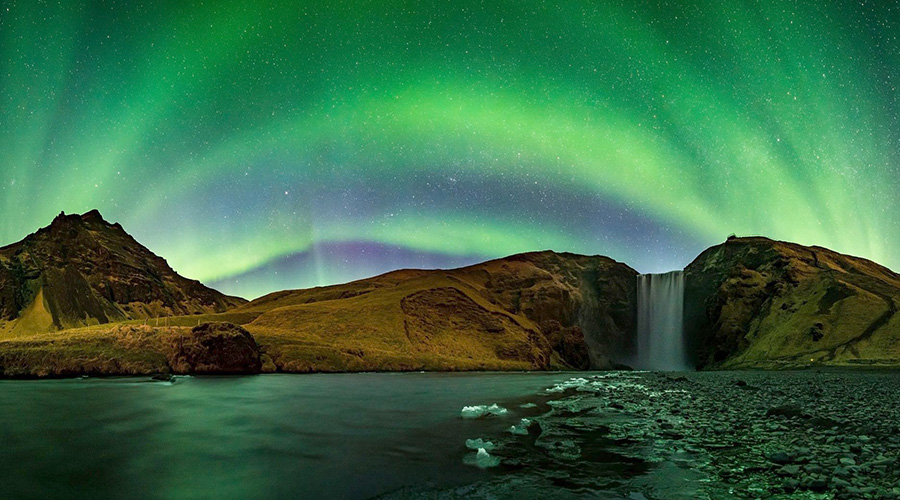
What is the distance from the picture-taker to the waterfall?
5689 inches

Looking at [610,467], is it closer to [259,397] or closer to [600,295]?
[259,397]

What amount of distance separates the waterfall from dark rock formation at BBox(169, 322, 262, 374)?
4833 inches

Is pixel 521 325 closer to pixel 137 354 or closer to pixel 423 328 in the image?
Result: pixel 423 328

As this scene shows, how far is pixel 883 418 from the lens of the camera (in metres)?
16.0

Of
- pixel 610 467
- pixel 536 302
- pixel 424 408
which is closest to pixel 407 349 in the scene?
pixel 536 302

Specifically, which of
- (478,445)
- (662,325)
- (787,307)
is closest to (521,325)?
(662,325)

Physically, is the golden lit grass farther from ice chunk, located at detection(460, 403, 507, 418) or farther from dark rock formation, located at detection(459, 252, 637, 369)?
ice chunk, located at detection(460, 403, 507, 418)

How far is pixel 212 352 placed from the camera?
78188 mm

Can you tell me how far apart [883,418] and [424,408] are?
20.9 metres

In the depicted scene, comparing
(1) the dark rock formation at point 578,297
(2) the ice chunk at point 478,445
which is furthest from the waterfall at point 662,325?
(2) the ice chunk at point 478,445

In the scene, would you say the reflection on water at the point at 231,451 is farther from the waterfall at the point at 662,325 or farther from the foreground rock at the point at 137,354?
the waterfall at the point at 662,325

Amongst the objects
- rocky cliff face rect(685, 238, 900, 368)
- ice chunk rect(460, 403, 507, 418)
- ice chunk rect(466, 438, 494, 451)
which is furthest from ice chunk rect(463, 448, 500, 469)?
rocky cliff face rect(685, 238, 900, 368)

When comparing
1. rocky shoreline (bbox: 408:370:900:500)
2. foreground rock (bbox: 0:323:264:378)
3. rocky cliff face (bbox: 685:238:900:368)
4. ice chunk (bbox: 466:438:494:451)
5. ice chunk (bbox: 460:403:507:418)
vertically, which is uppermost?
rocky cliff face (bbox: 685:238:900:368)

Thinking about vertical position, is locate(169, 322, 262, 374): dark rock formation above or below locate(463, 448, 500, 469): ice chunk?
below
